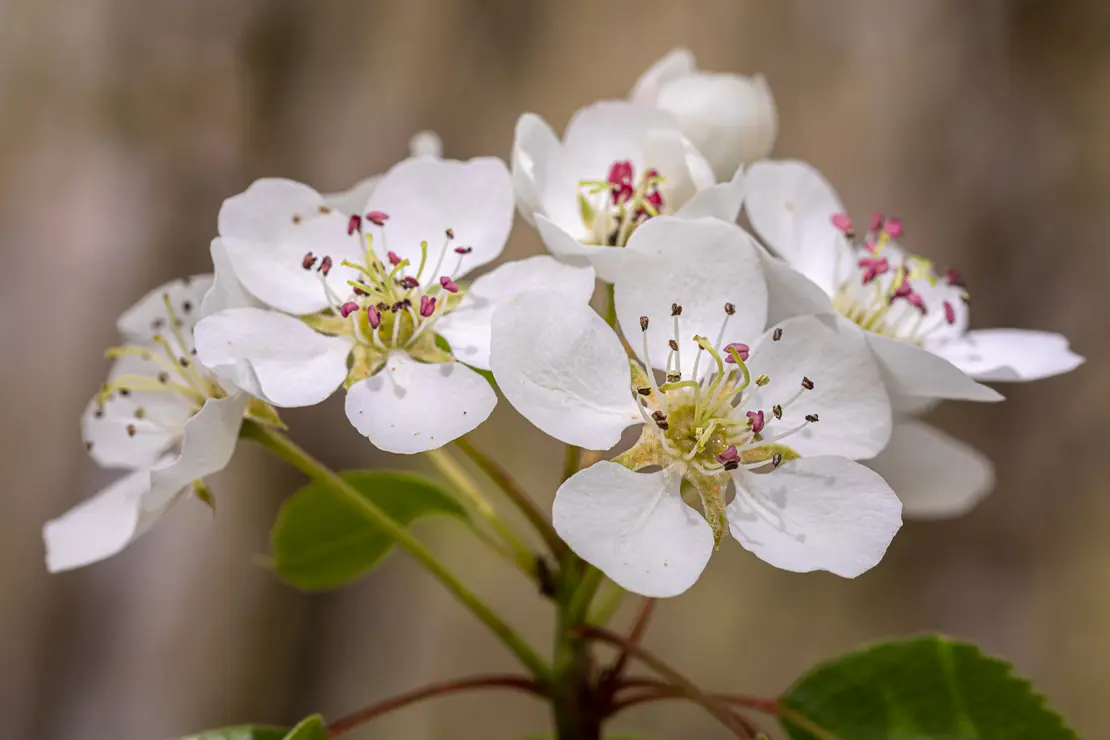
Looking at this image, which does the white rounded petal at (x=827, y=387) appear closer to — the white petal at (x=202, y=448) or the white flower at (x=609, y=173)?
the white flower at (x=609, y=173)

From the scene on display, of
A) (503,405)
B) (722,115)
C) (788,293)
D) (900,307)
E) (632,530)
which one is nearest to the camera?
(632,530)

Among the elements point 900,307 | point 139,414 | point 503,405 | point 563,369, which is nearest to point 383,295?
point 563,369

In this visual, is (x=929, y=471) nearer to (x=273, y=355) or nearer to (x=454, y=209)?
(x=454, y=209)

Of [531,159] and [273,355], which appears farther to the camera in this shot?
[531,159]

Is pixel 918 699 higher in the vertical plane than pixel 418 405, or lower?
lower

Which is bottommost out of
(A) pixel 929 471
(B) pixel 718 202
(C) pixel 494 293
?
(A) pixel 929 471

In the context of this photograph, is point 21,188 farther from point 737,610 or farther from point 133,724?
point 737,610

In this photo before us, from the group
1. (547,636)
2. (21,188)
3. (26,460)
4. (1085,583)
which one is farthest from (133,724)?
(1085,583)
